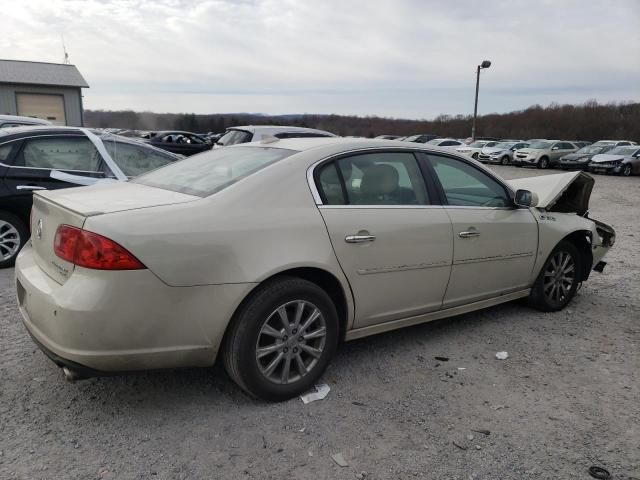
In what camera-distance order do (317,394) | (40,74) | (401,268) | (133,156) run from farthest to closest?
(40,74) < (133,156) < (401,268) < (317,394)

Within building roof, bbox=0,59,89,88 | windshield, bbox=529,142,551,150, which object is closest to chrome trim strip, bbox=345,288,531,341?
windshield, bbox=529,142,551,150

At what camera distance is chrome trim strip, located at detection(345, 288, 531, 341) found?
3412 mm

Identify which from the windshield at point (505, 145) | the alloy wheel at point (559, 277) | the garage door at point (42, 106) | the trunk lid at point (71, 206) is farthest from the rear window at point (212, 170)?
the windshield at point (505, 145)

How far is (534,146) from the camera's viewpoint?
3011 cm

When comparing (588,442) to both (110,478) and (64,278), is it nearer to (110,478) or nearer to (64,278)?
(110,478)

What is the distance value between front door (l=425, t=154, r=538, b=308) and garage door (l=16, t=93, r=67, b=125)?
2809 cm

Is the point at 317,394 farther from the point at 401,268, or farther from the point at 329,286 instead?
the point at 401,268

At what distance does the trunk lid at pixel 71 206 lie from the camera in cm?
267

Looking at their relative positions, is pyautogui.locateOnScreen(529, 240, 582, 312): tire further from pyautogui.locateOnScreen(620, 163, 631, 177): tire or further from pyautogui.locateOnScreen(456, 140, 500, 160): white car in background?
pyautogui.locateOnScreen(456, 140, 500, 160): white car in background

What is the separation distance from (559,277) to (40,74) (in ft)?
101

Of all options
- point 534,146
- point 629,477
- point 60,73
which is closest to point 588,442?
point 629,477

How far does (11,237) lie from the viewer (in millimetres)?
5551

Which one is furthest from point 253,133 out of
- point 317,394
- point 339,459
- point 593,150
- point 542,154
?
point 593,150

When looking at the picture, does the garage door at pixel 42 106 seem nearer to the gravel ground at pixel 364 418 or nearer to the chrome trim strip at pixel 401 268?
the gravel ground at pixel 364 418
